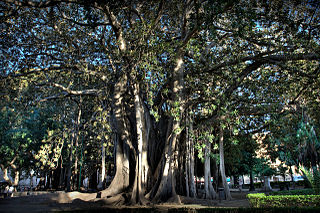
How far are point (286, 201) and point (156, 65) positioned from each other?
6227 millimetres

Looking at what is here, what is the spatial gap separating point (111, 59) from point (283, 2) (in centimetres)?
692

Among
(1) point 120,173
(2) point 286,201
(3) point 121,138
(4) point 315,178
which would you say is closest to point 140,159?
(1) point 120,173

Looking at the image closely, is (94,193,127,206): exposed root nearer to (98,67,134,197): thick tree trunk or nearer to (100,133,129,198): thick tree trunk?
(100,133,129,198): thick tree trunk

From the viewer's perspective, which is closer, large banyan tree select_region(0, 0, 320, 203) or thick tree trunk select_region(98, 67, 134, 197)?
large banyan tree select_region(0, 0, 320, 203)

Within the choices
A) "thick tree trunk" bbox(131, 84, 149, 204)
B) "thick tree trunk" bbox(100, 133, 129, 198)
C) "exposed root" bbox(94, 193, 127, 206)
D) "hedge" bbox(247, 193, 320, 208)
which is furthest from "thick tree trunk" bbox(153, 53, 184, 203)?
"hedge" bbox(247, 193, 320, 208)

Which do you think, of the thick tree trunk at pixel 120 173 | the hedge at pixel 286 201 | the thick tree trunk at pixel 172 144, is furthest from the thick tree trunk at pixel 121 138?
the hedge at pixel 286 201

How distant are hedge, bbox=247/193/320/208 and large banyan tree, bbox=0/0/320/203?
2.87 meters

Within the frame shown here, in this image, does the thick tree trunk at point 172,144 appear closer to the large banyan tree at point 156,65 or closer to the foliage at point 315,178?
the large banyan tree at point 156,65

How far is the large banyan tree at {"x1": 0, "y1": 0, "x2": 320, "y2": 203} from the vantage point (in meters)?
8.64

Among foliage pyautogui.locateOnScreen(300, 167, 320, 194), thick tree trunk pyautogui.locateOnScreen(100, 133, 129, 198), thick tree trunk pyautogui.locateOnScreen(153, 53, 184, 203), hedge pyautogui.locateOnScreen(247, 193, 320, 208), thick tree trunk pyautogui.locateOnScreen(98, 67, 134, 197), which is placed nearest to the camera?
hedge pyautogui.locateOnScreen(247, 193, 320, 208)

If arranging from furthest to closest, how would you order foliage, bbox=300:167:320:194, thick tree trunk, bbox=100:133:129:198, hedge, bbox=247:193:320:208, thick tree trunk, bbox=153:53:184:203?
thick tree trunk, bbox=100:133:129:198 → thick tree trunk, bbox=153:53:184:203 → foliage, bbox=300:167:320:194 → hedge, bbox=247:193:320:208

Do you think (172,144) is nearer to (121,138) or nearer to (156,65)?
(121,138)

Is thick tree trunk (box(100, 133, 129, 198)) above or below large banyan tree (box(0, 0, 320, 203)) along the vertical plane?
below

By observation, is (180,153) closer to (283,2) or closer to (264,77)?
(264,77)
